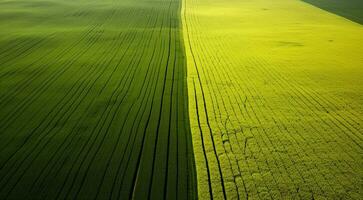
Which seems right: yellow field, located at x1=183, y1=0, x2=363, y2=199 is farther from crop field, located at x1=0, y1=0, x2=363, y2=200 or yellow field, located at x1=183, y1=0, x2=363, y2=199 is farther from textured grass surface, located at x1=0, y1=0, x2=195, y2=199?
textured grass surface, located at x1=0, y1=0, x2=195, y2=199

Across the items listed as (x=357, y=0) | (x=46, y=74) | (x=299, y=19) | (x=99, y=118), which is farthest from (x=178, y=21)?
(x=357, y=0)

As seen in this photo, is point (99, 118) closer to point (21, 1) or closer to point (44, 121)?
point (44, 121)

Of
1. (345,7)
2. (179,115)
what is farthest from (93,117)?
(345,7)

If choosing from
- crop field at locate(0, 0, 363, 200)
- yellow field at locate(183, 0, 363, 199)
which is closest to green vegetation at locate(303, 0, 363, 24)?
yellow field at locate(183, 0, 363, 199)

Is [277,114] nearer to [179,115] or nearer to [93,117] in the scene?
[179,115]

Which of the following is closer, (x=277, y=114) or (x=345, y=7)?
(x=277, y=114)

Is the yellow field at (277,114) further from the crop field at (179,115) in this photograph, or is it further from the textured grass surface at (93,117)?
the textured grass surface at (93,117)
